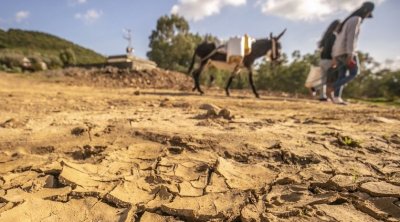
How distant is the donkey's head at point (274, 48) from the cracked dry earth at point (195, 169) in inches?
202

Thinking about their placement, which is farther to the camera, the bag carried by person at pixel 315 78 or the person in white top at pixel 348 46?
the bag carried by person at pixel 315 78

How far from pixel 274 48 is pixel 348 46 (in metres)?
2.30

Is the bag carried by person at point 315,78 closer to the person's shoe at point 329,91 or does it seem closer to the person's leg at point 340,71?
the person's shoe at point 329,91

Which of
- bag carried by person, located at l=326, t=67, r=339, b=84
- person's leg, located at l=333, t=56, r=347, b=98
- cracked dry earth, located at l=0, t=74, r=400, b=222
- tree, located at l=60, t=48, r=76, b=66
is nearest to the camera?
cracked dry earth, located at l=0, t=74, r=400, b=222

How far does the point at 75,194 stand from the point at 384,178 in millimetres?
2084

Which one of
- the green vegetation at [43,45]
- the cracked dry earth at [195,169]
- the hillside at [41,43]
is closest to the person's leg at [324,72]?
the cracked dry earth at [195,169]

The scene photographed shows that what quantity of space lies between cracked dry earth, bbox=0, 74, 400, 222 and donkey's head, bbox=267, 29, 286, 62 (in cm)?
514

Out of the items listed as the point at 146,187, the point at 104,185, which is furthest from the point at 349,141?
the point at 104,185

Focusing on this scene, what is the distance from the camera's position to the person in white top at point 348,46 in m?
7.06

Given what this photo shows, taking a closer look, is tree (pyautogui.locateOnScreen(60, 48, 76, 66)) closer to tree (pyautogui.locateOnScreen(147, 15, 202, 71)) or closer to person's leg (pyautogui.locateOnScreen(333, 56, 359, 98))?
tree (pyautogui.locateOnScreen(147, 15, 202, 71))

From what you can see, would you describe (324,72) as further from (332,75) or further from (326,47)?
(326,47)

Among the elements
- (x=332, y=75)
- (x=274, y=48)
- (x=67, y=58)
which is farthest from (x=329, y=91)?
(x=67, y=58)

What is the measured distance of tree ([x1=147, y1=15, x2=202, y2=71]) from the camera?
25.1 m

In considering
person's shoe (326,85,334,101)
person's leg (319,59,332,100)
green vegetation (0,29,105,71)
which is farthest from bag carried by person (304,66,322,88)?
green vegetation (0,29,105,71)
